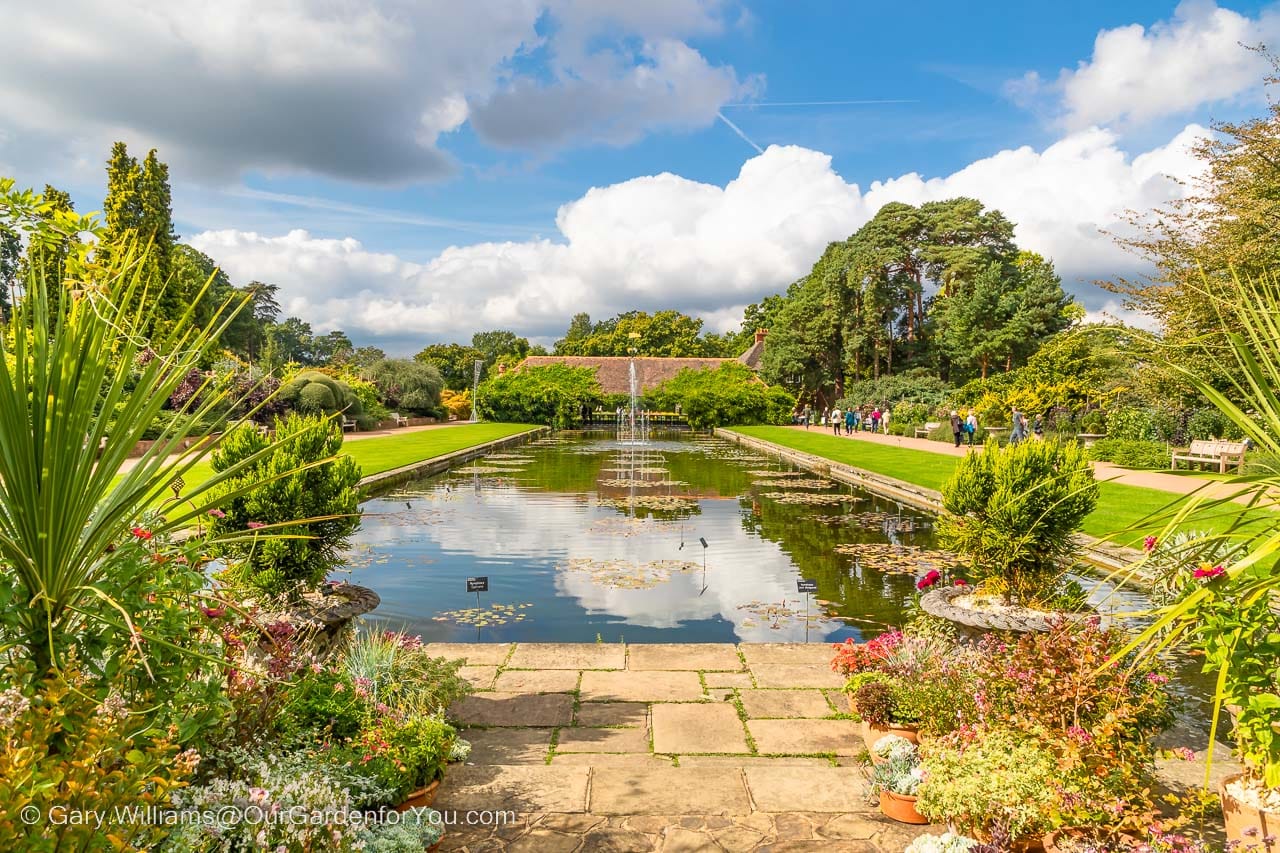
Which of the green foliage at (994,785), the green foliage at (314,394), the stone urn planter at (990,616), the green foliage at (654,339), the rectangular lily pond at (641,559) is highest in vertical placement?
the green foliage at (654,339)

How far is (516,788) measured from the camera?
11.7ft

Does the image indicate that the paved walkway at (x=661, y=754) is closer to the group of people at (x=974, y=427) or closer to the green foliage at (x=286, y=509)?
the green foliage at (x=286, y=509)

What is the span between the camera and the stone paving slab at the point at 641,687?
15.6ft

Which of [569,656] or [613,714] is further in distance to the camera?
[569,656]

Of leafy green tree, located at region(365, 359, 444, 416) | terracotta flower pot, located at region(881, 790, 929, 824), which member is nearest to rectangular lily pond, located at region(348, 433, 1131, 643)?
terracotta flower pot, located at region(881, 790, 929, 824)

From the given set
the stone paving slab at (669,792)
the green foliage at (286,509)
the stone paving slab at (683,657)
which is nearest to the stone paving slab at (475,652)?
the stone paving slab at (683,657)

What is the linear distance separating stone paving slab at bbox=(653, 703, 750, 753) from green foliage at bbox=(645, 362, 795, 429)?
40.3 metres

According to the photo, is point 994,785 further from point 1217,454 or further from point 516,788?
point 1217,454

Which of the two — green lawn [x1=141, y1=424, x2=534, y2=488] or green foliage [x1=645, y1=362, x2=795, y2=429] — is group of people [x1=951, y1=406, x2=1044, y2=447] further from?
green foliage [x1=645, y1=362, x2=795, y2=429]

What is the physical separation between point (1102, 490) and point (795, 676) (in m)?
10.9

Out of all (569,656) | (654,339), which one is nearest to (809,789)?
(569,656)

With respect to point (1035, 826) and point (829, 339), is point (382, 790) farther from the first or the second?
point (829, 339)

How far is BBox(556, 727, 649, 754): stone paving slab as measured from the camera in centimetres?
399

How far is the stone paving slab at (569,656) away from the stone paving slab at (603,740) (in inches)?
43.1
